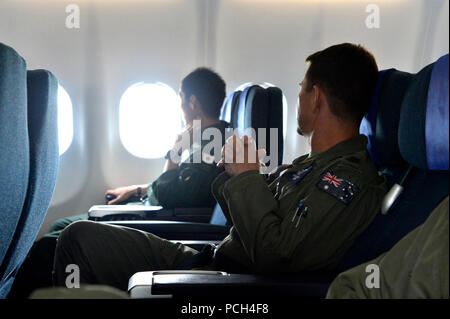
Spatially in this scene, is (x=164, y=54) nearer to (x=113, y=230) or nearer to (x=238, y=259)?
(x=113, y=230)

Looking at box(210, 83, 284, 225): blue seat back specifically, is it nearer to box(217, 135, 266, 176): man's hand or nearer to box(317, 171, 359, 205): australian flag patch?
box(217, 135, 266, 176): man's hand

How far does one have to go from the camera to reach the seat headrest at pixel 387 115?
1.40 metres

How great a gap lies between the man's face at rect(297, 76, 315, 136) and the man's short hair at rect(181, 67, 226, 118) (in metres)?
1.39

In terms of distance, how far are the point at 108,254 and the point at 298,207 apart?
2.48 ft

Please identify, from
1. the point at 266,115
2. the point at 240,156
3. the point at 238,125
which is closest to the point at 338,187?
the point at 240,156

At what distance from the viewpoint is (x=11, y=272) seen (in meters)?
1.47

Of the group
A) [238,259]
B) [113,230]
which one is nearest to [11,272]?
[113,230]

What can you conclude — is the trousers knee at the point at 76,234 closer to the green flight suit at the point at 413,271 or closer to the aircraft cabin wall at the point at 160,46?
the green flight suit at the point at 413,271

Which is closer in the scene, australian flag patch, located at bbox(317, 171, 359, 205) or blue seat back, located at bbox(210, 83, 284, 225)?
australian flag patch, located at bbox(317, 171, 359, 205)

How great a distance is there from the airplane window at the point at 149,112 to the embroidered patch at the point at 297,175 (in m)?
2.50

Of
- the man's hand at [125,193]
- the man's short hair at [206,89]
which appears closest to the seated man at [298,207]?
the man's short hair at [206,89]

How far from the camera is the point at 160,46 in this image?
13.3ft

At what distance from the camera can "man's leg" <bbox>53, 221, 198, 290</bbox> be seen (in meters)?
1.77

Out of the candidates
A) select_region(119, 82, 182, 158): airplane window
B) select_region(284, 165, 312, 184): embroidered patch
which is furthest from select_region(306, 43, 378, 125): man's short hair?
select_region(119, 82, 182, 158): airplane window
